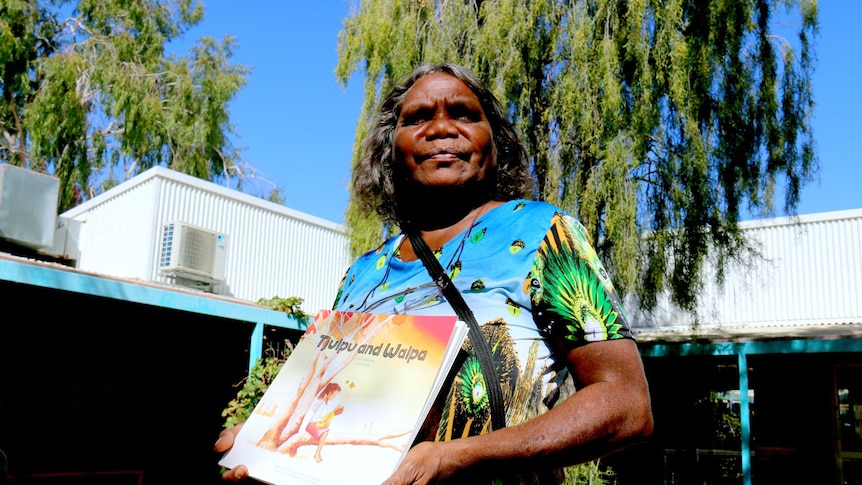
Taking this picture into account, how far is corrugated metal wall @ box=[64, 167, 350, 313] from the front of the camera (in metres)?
9.59

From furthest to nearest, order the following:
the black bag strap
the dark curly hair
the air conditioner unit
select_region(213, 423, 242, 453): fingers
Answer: the air conditioner unit < the dark curly hair < select_region(213, 423, 242, 453): fingers < the black bag strap

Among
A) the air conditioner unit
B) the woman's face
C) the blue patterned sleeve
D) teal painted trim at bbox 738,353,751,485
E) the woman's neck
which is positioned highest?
the air conditioner unit

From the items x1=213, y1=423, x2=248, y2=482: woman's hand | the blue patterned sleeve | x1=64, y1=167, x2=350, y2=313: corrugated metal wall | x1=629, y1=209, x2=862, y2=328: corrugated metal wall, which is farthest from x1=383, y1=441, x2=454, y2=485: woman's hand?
x1=629, y1=209, x2=862, y2=328: corrugated metal wall

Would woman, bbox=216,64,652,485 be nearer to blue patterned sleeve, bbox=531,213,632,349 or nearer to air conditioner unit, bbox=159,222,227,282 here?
blue patterned sleeve, bbox=531,213,632,349

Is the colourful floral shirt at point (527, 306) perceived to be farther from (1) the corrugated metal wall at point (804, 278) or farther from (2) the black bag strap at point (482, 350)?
(1) the corrugated metal wall at point (804, 278)

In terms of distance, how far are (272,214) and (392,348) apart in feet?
34.4

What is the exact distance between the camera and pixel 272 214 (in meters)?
11.2

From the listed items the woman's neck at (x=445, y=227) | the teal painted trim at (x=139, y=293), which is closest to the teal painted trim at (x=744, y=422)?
the teal painted trim at (x=139, y=293)

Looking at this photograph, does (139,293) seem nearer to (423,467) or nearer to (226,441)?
(226,441)

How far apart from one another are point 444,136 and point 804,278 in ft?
37.9

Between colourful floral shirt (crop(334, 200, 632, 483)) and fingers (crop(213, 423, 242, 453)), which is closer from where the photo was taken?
colourful floral shirt (crop(334, 200, 632, 483))

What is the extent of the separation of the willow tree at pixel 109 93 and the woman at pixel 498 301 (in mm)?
15924

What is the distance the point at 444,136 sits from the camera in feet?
4.34

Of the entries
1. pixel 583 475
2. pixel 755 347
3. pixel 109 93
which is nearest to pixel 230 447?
pixel 583 475
